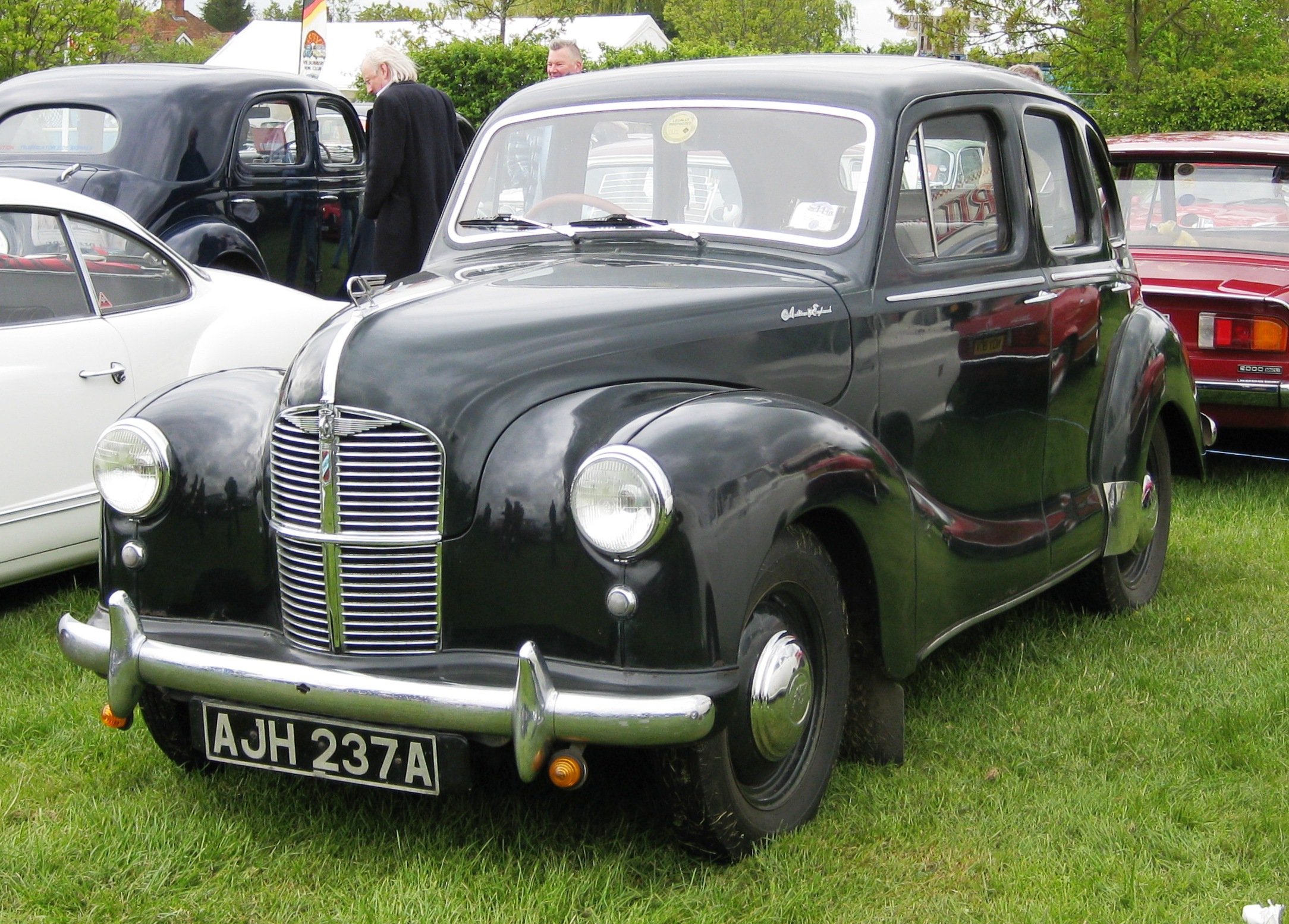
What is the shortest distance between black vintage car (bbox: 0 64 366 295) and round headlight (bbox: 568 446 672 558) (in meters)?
5.36

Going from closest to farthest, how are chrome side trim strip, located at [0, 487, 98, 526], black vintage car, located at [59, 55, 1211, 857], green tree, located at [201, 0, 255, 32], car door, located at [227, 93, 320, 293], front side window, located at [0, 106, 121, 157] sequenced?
1. black vintage car, located at [59, 55, 1211, 857]
2. chrome side trim strip, located at [0, 487, 98, 526]
3. front side window, located at [0, 106, 121, 157]
4. car door, located at [227, 93, 320, 293]
5. green tree, located at [201, 0, 255, 32]

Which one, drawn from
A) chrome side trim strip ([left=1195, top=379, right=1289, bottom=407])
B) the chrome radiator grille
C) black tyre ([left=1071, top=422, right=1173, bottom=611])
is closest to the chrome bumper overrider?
the chrome radiator grille

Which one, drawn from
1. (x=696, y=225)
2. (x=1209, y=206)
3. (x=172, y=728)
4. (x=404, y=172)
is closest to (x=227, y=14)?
(x=404, y=172)

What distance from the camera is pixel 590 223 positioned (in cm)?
407

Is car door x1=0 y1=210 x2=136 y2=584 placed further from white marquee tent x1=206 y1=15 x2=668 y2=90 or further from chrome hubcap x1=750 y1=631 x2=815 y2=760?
white marquee tent x1=206 y1=15 x2=668 y2=90

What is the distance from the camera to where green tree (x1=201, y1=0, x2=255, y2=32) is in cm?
8469

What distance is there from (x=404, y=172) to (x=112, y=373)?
2924 mm

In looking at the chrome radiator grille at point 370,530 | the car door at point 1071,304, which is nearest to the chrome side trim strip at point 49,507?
the chrome radiator grille at point 370,530

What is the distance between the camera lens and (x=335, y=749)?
119 inches

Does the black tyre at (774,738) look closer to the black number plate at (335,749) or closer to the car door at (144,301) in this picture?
the black number plate at (335,749)

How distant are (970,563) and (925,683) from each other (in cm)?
65

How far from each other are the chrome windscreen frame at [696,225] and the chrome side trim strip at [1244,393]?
332cm

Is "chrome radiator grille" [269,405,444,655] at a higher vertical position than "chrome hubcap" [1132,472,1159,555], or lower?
higher

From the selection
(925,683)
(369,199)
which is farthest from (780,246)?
(369,199)
